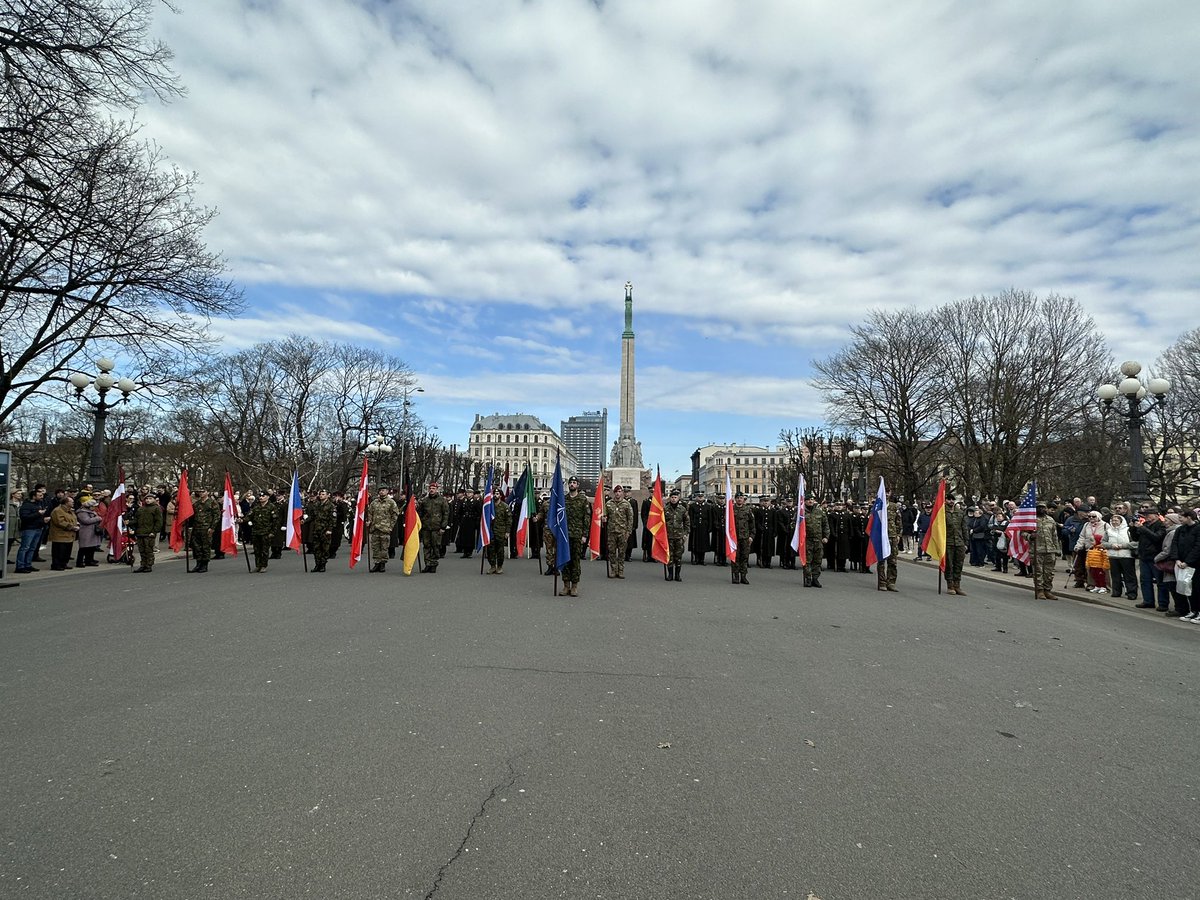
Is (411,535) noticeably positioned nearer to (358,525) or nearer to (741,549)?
(358,525)

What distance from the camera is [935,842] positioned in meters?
3.49

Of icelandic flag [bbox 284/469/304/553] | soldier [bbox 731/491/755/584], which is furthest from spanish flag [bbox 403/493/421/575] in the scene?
soldier [bbox 731/491/755/584]

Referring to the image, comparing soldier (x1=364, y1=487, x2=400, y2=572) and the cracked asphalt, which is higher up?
soldier (x1=364, y1=487, x2=400, y2=572)

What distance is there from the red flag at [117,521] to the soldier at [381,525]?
682 cm

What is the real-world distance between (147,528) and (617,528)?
33.4 ft

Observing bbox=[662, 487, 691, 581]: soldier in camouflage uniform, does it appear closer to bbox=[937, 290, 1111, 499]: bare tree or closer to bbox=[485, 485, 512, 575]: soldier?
bbox=[485, 485, 512, 575]: soldier

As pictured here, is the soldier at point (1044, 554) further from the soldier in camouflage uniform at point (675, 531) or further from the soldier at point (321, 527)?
the soldier at point (321, 527)


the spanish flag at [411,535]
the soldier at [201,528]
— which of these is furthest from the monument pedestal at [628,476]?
the soldier at [201,528]

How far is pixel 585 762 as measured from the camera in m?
4.42

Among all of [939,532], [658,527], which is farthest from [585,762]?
[939,532]

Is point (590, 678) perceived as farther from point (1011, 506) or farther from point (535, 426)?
point (535, 426)

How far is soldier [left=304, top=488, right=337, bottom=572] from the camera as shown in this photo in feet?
50.6

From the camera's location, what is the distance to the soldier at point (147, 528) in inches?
598

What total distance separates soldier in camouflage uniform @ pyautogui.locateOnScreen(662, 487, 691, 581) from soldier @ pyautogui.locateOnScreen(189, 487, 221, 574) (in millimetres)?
10043
